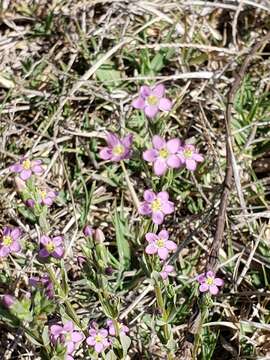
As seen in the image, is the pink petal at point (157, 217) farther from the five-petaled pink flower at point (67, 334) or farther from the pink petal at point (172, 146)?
the five-petaled pink flower at point (67, 334)

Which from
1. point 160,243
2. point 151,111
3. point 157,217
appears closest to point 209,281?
point 160,243

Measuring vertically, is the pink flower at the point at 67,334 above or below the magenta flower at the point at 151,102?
below

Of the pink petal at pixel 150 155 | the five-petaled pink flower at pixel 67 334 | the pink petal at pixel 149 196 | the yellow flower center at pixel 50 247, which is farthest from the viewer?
the five-petaled pink flower at pixel 67 334

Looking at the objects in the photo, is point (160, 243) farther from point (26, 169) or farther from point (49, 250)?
point (26, 169)

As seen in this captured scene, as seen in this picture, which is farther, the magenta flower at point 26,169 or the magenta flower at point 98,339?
the magenta flower at point 98,339

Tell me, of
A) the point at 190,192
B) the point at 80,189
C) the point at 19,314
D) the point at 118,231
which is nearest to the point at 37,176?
the point at 80,189

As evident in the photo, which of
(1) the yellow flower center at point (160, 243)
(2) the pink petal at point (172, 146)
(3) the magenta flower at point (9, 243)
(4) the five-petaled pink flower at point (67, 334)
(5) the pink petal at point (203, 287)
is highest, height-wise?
(2) the pink petal at point (172, 146)

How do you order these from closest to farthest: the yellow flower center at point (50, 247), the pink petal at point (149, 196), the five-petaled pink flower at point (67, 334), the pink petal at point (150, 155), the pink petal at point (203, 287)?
the pink petal at point (150, 155) < the pink petal at point (149, 196) < the yellow flower center at point (50, 247) < the five-petaled pink flower at point (67, 334) < the pink petal at point (203, 287)

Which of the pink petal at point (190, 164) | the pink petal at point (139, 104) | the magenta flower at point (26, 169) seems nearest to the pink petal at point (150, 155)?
the pink petal at point (139, 104)
